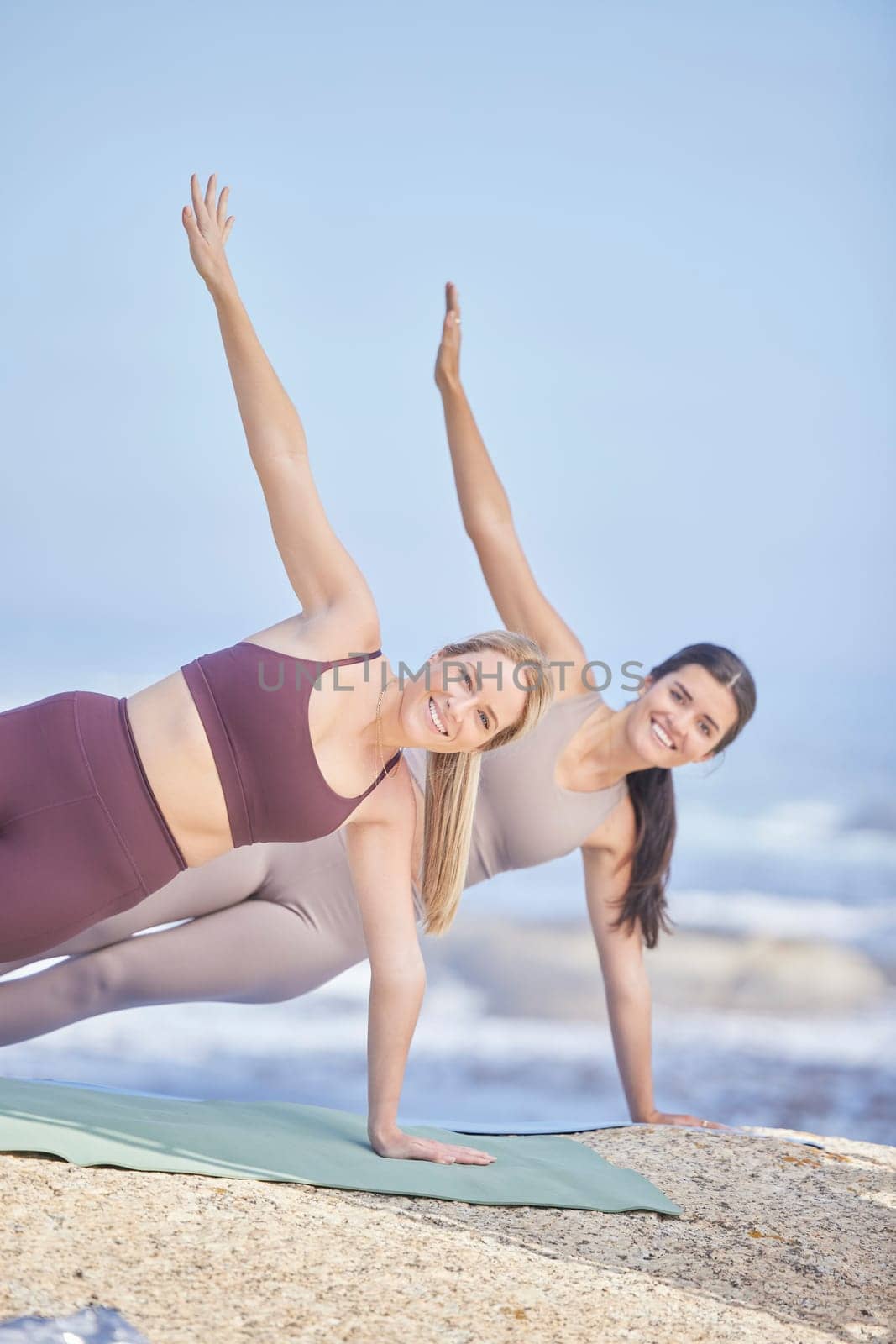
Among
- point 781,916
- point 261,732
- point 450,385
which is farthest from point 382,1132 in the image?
point 781,916

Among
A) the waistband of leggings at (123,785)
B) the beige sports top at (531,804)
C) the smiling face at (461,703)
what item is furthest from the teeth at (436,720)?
the beige sports top at (531,804)

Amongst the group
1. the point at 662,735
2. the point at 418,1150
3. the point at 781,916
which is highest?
the point at 662,735

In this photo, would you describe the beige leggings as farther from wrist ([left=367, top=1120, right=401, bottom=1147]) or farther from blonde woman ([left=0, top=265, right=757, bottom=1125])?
wrist ([left=367, top=1120, right=401, bottom=1147])

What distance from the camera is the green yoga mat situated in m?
2.29

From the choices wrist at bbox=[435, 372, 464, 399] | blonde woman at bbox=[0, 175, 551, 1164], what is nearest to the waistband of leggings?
blonde woman at bbox=[0, 175, 551, 1164]

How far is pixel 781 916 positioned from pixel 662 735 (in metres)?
3.23

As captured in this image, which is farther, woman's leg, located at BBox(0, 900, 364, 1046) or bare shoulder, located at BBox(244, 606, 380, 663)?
woman's leg, located at BBox(0, 900, 364, 1046)

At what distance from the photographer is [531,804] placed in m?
3.21

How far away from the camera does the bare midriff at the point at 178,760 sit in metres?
2.22

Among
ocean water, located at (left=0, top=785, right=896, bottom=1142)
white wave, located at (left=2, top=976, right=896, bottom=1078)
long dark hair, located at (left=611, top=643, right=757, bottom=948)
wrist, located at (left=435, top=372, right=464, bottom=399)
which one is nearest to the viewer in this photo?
long dark hair, located at (left=611, top=643, right=757, bottom=948)

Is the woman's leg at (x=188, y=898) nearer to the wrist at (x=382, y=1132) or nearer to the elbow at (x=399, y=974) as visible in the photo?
the elbow at (x=399, y=974)

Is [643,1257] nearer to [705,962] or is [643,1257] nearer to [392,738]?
[392,738]

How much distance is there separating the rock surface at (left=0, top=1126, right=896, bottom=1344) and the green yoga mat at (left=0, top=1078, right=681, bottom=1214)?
4cm

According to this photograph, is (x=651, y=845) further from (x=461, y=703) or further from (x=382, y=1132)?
(x=461, y=703)
